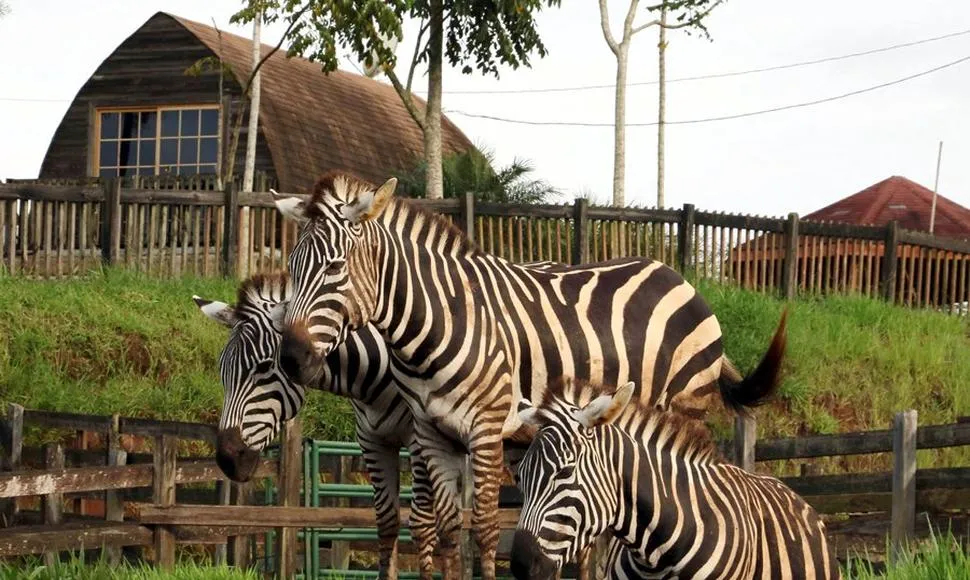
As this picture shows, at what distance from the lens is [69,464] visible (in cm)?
1401

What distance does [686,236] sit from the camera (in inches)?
818

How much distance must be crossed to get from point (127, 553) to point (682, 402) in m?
5.94

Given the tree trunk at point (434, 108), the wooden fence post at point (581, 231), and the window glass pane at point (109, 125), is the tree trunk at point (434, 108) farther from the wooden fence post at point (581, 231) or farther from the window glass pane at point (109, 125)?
the window glass pane at point (109, 125)

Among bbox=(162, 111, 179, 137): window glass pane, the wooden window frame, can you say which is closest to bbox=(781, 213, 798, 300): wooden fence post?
the wooden window frame

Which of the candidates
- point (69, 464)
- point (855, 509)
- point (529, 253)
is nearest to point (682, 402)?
point (855, 509)

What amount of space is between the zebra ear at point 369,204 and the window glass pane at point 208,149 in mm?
21753

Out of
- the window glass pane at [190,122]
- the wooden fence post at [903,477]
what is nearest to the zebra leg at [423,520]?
the wooden fence post at [903,477]

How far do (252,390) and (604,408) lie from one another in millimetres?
2712

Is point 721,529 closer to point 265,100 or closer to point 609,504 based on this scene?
point 609,504

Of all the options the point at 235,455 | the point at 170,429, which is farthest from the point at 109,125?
the point at 235,455

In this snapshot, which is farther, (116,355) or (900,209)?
(900,209)

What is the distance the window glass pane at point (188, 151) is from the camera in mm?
28952

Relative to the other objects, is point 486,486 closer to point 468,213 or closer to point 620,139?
point 468,213

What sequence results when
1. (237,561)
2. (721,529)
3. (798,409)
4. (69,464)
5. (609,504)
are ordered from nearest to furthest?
(609,504) → (721,529) → (237,561) → (69,464) → (798,409)
